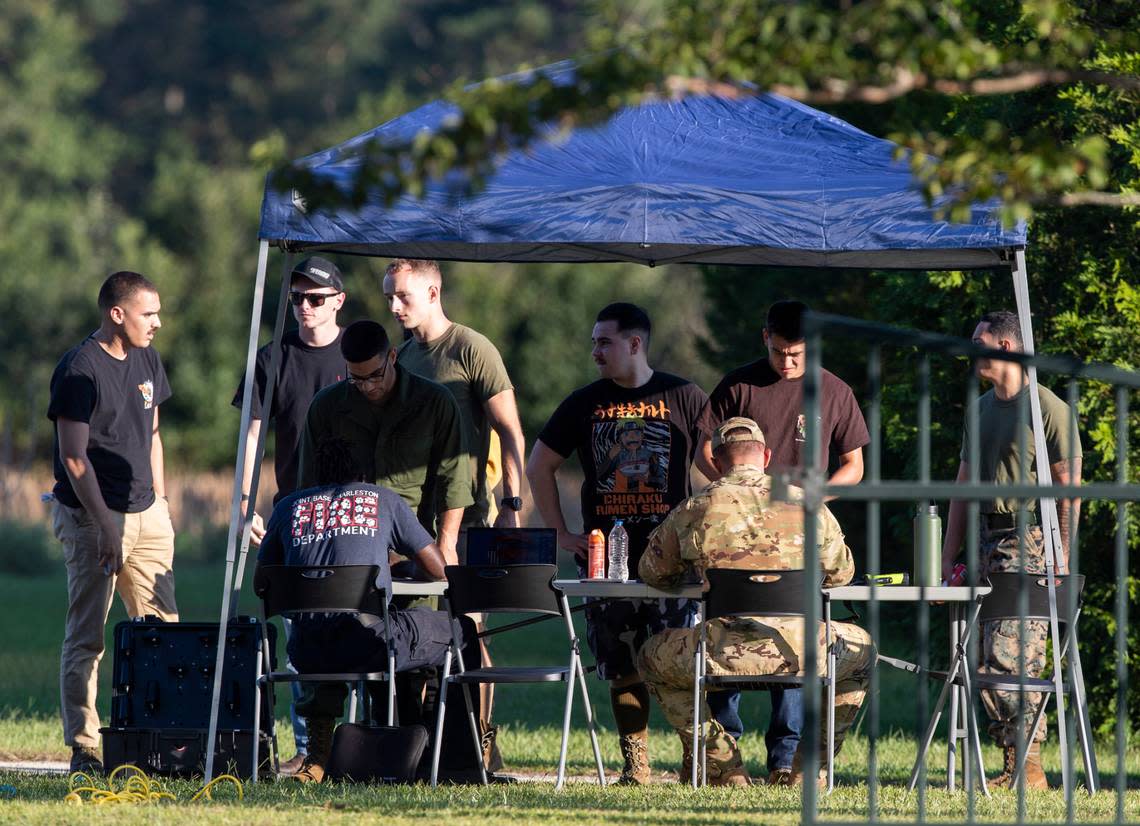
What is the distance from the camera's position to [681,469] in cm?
789

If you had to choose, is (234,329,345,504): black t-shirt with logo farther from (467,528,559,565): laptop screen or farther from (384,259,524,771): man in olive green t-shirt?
(467,528,559,565): laptop screen

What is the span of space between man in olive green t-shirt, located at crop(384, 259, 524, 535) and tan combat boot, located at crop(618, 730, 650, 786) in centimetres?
129

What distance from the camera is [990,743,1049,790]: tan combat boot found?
299 inches

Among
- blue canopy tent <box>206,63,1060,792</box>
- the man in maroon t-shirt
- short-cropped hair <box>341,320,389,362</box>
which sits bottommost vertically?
the man in maroon t-shirt

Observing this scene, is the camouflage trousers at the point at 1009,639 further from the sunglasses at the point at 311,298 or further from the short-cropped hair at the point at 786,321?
the sunglasses at the point at 311,298

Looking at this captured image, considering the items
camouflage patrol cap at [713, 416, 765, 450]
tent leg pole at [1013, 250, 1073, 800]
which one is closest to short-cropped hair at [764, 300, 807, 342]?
camouflage patrol cap at [713, 416, 765, 450]

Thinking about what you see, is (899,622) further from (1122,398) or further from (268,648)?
(1122,398)

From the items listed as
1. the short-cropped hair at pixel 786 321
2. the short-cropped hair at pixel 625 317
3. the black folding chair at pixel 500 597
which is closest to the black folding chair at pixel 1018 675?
the short-cropped hair at pixel 786 321

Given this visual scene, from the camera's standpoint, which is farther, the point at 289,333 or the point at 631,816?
the point at 289,333

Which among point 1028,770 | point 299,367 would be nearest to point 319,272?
point 299,367

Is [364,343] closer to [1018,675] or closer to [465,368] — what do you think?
[465,368]

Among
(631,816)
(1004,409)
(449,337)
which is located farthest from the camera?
(449,337)

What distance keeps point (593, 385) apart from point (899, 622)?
162 inches

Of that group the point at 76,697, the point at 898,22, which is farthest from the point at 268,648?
the point at 898,22
